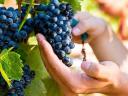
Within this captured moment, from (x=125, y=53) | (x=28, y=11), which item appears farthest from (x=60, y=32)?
(x=125, y=53)

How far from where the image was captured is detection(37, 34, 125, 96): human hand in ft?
3.47

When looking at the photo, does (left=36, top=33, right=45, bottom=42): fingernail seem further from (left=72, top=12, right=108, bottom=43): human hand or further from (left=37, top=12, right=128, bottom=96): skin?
(left=72, top=12, right=108, bottom=43): human hand

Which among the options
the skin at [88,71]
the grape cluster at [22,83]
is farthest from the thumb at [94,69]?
the grape cluster at [22,83]

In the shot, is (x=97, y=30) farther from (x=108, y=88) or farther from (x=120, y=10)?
(x=120, y=10)

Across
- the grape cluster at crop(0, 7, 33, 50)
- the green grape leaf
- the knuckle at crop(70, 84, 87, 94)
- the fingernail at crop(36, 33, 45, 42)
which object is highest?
the grape cluster at crop(0, 7, 33, 50)

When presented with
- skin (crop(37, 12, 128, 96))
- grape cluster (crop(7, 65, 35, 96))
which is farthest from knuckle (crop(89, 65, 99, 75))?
grape cluster (crop(7, 65, 35, 96))

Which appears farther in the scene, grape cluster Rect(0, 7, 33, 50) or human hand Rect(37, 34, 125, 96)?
human hand Rect(37, 34, 125, 96)

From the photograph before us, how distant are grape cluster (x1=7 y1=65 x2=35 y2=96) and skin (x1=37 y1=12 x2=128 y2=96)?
0.06 m

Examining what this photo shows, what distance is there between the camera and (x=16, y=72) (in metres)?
0.94

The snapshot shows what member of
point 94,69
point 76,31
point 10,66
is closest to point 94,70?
point 94,69

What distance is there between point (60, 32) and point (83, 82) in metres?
0.20

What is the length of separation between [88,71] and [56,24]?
0.17m

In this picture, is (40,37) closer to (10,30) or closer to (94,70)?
(10,30)

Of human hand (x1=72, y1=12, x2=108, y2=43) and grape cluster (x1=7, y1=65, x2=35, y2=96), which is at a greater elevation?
human hand (x1=72, y1=12, x2=108, y2=43)
